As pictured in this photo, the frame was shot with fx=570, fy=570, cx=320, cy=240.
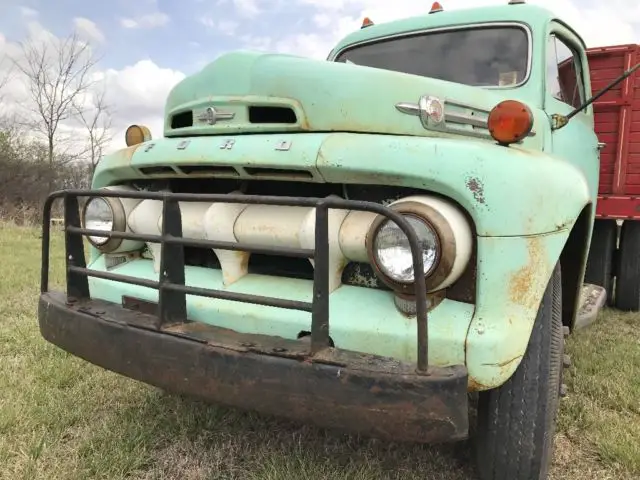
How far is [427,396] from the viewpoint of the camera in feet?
4.97

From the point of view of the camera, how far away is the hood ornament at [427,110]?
2105mm

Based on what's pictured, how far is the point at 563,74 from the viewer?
11.4 ft

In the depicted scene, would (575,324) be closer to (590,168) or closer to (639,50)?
(590,168)

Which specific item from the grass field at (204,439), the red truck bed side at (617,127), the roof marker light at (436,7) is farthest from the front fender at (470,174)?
the red truck bed side at (617,127)

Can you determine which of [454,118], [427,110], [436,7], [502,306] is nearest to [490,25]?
[436,7]

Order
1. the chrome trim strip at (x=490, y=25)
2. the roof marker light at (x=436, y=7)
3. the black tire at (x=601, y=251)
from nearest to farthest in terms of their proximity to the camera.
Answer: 1. the chrome trim strip at (x=490, y=25)
2. the roof marker light at (x=436, y=7)
3. the black tire at (x=601, y=251)

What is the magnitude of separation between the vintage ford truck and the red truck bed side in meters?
2.68

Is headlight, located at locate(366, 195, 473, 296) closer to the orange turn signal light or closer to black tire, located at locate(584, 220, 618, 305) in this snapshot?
the orange turn signal light

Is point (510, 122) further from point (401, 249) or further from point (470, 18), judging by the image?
Result: point (470, 18)

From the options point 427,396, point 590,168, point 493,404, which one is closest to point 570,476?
point 493,404

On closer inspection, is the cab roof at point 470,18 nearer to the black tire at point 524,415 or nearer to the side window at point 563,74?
the side window at point 563,74

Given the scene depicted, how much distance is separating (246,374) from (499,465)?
938mm

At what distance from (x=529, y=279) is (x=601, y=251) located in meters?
3.78

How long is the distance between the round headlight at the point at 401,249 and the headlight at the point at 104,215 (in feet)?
4.11
